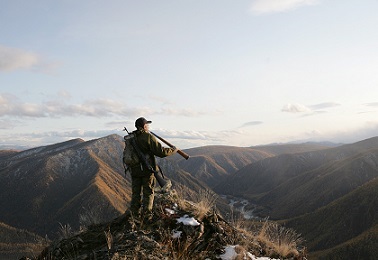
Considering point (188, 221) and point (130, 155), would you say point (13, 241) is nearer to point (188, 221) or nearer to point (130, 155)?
point (130, 155)

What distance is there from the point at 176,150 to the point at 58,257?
15.0 ft

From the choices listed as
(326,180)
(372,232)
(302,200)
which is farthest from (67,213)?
(372,232)

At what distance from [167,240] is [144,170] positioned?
265cm

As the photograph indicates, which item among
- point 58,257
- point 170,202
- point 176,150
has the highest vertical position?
point 176,150

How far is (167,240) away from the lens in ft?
25.6

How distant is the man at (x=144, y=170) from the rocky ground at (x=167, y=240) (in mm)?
422

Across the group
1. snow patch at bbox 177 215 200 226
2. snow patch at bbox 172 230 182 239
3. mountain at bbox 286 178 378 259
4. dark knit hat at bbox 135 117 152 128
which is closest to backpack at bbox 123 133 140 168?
dark knit hat at bbox 135 117 152 128

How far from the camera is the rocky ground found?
7.00 m

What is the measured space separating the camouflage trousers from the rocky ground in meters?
0.27

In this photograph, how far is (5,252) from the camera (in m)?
144

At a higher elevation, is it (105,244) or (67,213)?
(105,244)

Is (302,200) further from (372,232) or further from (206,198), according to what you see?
(206,198)

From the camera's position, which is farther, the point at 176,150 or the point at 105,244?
the point at 176,150

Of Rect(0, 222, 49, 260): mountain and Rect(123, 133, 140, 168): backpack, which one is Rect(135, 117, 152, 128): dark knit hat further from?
Rect(0, 222, 49, 260): mountain
